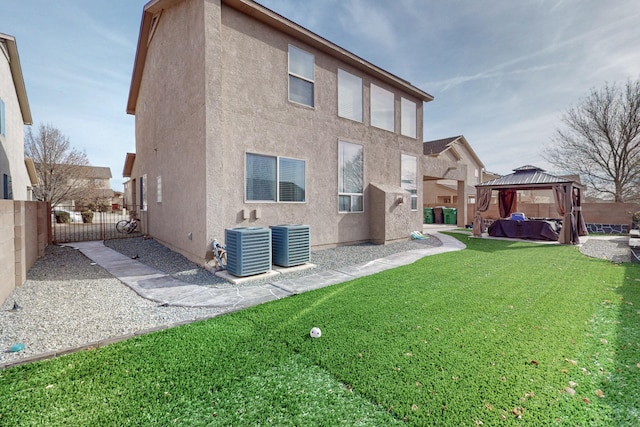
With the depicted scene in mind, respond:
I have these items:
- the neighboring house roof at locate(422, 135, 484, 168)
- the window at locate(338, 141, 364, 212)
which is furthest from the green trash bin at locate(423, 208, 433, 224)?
the window at locate(338, 141, 364, 212)

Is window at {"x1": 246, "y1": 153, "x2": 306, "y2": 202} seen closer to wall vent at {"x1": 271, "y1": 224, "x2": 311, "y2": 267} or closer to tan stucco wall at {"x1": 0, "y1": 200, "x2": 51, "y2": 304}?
wall vent at {"x1": 271, "y1": 224, "x2": 311, "y2": 267}

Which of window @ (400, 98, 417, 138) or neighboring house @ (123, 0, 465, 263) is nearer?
neighboring house @ (123, 0, 465, 263)

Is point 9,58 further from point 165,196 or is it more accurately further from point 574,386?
point 574,386

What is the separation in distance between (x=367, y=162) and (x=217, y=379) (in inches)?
360

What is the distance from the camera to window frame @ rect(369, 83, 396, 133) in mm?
10773

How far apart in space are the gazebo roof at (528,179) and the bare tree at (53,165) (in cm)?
2610

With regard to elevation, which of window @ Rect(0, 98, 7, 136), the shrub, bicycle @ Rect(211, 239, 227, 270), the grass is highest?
window @ Rect(0, 98, 7, 136)

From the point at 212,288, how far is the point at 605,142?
27.3 m

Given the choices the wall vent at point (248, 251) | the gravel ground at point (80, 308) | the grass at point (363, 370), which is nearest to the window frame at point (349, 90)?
the gravel ground at point (80, 308)

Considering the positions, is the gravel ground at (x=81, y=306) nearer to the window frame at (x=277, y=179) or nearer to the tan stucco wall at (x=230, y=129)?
the tan stucco wall at (x=230, y=129)

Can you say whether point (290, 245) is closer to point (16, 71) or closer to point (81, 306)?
point (81, 306)

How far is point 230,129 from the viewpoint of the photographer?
23.0 feet

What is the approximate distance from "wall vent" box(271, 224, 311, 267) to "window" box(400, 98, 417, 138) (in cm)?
765

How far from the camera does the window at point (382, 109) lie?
10.8 metres
